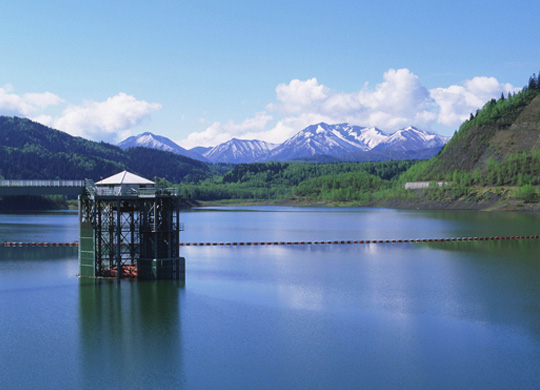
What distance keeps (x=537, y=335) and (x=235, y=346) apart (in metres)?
20.3

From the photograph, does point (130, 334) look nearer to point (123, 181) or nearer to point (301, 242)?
point (123, 181)

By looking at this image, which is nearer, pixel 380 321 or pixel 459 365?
pixel 459 365

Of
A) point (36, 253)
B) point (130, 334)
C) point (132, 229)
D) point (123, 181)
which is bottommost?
point (130, 334)

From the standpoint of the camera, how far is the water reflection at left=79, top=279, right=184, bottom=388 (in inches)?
1315

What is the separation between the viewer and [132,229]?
201 ft

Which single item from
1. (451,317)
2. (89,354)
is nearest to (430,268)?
(451,317)

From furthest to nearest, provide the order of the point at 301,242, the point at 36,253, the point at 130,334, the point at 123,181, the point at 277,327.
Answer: the point at 301,242 → the point at 36,253 → the point at 123,181 → the point at 277,327 → the point at 130,334

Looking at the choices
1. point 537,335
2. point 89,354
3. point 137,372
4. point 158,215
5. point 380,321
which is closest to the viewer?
point 137,372

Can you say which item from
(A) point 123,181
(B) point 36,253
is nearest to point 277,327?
(A) point 123,181

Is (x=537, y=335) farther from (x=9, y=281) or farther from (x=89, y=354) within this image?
(x=9, y=281)

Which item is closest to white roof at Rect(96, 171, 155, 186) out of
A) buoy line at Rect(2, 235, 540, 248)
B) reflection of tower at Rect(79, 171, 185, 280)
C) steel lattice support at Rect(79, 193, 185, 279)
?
reflection of tower at Rect(79, 171, 185, 280)

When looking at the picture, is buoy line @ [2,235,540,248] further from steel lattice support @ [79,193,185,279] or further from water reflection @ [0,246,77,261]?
steel lattice support @ [79,193,185,279]

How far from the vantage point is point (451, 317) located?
4597cm

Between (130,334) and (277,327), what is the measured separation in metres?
10.2
